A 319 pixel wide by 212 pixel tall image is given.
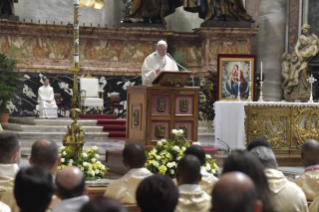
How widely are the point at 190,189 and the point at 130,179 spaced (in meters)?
0.90

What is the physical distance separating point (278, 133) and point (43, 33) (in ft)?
29.6

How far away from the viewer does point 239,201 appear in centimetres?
185

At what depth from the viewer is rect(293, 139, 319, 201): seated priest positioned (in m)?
4.29

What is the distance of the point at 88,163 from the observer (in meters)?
6.12

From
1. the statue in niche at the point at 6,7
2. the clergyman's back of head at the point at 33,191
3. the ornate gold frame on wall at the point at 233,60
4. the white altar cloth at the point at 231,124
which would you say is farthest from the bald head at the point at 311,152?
the statue in niche at the point at 6,7

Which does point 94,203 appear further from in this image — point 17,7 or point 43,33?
point 17,7

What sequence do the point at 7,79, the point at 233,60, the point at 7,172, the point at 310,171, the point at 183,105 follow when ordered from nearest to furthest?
the point at 7,172
the point at 310,171
the point at 183,105
the point at 233,60
the point at 7,79

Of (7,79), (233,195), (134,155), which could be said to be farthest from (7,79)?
(233,195)

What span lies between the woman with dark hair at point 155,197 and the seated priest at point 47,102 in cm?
1246

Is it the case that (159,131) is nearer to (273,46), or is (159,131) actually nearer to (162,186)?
(162,186)

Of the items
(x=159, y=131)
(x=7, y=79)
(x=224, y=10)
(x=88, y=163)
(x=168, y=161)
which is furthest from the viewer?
(x=224, y=10)

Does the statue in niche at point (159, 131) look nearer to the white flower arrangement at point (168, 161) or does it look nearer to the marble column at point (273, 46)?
the white flower arrangement at point (168, 161)

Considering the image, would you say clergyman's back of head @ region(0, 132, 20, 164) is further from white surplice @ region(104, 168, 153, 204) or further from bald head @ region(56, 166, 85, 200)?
bald head @ region(56, 166, 85, 200)

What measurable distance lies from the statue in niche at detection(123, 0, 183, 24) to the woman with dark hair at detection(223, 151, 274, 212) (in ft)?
46.1
